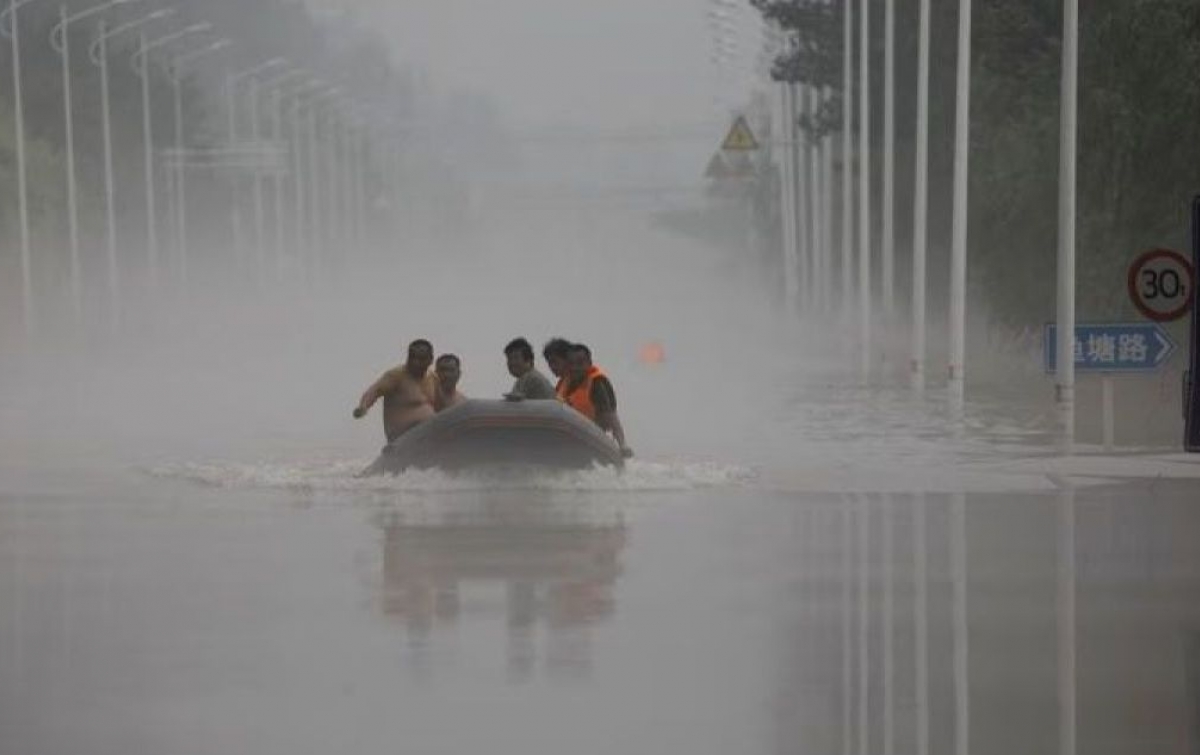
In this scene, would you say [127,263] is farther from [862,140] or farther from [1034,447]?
[1034,447]

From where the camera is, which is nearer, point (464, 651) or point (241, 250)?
point (464, 651)

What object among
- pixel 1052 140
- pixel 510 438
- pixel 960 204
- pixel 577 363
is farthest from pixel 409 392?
pixel 1052 140

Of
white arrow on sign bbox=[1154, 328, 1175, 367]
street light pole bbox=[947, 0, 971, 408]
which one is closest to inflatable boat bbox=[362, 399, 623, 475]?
white arrow on sign bbox=[1154, 328, 1175, 367]

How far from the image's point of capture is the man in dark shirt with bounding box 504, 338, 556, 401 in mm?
33188

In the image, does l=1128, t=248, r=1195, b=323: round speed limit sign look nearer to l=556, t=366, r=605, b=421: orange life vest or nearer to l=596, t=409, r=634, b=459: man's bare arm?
l=596, t=409, r=634, b=459: man's bare arm

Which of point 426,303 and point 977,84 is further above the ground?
point 977,84

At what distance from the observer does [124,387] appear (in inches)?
2680

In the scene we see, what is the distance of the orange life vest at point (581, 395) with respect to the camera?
112 feet

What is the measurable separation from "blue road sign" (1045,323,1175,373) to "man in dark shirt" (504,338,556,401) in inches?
338

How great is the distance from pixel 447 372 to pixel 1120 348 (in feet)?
30.0

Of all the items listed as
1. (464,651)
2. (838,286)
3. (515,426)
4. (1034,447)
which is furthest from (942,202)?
(464,651)

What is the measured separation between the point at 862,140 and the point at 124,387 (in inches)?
1009

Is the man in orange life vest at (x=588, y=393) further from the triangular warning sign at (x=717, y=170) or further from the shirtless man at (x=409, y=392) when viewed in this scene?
the triangular warning sign at (x=717, y=170)

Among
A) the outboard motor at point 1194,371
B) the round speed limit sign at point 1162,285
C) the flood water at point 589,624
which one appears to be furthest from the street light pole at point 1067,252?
the outboard motor at point 1194,371
